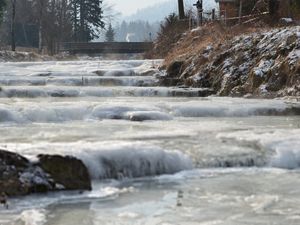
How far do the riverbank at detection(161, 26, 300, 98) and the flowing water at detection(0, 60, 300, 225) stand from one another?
2.35m

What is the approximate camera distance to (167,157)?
9.27 m

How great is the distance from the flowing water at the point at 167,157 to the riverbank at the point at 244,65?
2347 millimetres

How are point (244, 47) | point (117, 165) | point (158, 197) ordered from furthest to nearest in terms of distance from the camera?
point (244, 47), point (117, 165), point (158, 197)

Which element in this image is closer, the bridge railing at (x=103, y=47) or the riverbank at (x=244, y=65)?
the riverbank at (x=244, y=65)

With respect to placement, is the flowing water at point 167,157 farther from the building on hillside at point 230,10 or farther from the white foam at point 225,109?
the building on hillside at point 230,10

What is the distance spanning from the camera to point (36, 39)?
6844cm

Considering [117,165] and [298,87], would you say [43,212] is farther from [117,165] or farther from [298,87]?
Answer: [298,87]

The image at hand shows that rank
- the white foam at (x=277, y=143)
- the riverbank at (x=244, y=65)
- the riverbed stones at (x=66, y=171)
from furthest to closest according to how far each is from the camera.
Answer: the riverbank at (x=244, y=65)
the white foam at (x=277, y=143)
the riverbed stones at (x=66, y=171)

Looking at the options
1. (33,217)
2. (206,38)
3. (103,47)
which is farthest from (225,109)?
(103,47)

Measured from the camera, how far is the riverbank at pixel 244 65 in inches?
727

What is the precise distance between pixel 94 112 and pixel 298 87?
21.5 ft

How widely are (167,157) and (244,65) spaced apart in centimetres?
1145

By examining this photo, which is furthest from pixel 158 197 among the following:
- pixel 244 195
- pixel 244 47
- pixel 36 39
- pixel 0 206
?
pixel 36 39

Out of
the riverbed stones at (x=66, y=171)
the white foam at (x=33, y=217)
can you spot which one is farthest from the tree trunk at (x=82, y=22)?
the white foam at (x=33, y=217)
